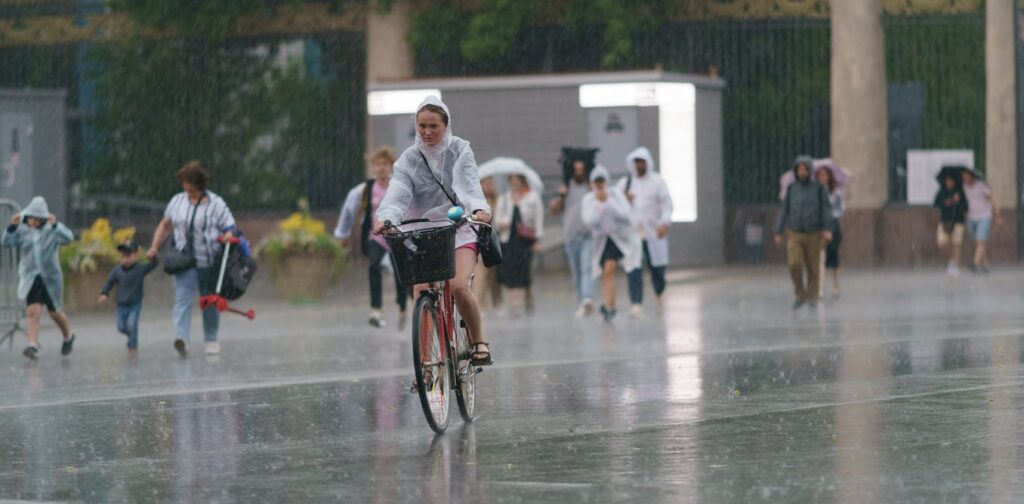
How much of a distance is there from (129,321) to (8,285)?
216 cm

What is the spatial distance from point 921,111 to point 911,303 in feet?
37.7

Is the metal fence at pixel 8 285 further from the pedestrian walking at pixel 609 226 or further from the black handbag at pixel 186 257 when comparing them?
the pedestrian walking at pixel 609 226

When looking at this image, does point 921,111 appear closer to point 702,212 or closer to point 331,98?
point 702,212

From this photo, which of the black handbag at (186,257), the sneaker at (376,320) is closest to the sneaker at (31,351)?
the black handbag at (186,257)

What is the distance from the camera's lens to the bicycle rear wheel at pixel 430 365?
9891mm

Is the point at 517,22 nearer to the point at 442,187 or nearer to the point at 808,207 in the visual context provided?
Result: the point at 808,207

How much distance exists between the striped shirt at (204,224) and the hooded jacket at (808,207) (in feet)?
23.0

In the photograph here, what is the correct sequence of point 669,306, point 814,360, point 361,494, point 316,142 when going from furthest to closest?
point 316,142 → point 669,306 → point 814,360 → point 361,494

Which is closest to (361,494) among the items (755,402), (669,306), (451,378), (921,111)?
(451,378)

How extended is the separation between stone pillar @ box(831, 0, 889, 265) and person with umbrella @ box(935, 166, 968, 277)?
3.41 metres

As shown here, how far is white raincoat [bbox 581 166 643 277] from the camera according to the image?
2070 cm

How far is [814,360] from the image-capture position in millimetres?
14594

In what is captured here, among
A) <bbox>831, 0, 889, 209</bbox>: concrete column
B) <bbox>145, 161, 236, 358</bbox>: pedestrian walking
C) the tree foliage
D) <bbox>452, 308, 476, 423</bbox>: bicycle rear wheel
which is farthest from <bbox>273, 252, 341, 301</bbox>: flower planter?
<bbox>452, 308, 476, 423</bbox>: bicycle rear wheel

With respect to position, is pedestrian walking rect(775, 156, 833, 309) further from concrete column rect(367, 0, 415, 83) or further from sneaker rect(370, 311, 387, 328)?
concrete column rect(367, 0, 415, 83)
